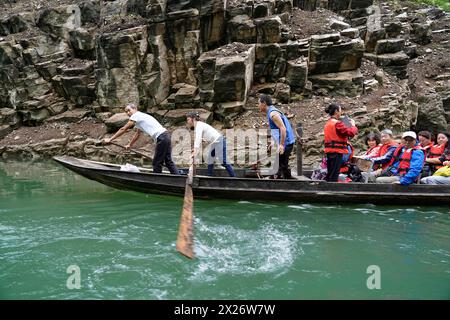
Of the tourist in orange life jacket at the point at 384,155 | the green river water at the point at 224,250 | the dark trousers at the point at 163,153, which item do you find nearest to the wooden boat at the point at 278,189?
the green river water at the point at 224,250

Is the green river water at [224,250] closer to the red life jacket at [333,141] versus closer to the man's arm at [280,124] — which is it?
the red life jacket at [333,141]

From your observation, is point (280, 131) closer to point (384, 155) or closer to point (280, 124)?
point (280, 124)

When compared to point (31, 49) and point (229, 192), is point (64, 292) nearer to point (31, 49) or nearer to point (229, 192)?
point (229, 192)

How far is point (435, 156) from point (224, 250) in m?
5.69

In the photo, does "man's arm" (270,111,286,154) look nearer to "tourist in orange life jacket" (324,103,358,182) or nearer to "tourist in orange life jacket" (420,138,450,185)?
"tourist in orange life jacket" (324,103,358,182)

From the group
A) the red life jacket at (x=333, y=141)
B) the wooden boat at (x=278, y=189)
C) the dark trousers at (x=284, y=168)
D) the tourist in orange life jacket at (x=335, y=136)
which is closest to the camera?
the tourist in orange life jacket at (x=335, y=136)

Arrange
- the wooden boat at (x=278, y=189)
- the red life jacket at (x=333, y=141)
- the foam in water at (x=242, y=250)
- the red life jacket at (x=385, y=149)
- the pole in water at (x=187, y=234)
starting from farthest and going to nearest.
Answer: the red life jacket at (x=385, y=149)
the wooden boat at (x=278, y=189)
the red life jacket at (x=333, y=141)
the foam in water at (x=242, y=250)
the pole in water at (x=187, y=234)

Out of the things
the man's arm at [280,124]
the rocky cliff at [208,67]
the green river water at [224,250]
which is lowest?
the green river water at [224,250]

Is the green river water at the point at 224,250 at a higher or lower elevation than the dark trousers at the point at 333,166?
lower

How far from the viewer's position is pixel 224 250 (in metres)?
5.47

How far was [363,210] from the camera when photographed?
7539 millimetres

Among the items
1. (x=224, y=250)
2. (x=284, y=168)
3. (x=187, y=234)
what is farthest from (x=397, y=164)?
(x=187, y=234)

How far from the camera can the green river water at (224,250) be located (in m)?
4.41

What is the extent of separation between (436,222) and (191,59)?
472 inches
